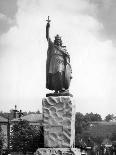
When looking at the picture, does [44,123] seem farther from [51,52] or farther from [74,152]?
[51,52]

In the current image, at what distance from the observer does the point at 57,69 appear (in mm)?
16047

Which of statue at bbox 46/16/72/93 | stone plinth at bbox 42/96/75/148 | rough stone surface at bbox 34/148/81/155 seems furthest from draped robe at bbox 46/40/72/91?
rough stone surface at bbox 34/148/81/155

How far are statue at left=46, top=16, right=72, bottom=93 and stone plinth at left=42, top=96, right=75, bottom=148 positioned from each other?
1.63ft

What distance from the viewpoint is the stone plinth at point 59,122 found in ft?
51.3

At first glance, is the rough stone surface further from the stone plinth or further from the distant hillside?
the distant hillside

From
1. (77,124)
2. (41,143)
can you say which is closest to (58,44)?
(41,143)

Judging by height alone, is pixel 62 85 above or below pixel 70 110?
above

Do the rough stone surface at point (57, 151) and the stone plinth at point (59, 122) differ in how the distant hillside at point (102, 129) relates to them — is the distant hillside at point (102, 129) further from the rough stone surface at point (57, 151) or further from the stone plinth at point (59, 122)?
the rough stone surface at point (57, 151)

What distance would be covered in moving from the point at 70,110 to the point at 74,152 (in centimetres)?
161

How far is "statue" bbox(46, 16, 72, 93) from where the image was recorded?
633 inches

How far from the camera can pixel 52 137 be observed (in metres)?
15.7

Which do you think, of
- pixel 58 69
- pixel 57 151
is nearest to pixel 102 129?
pixel 58 69

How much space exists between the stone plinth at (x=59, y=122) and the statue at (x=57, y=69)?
497mm

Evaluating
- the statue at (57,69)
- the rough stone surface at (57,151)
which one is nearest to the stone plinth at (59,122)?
the rough stone surface at (57,151)
